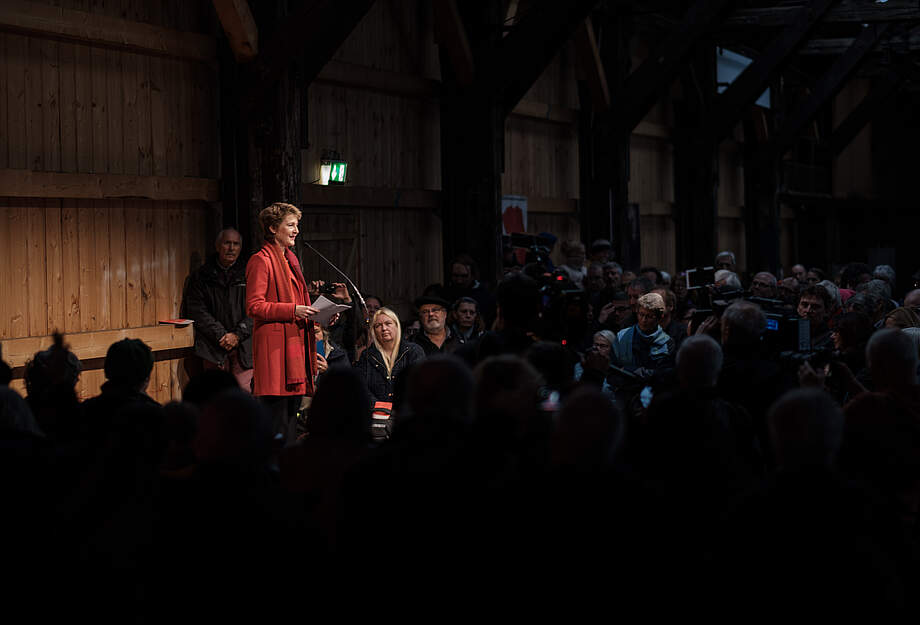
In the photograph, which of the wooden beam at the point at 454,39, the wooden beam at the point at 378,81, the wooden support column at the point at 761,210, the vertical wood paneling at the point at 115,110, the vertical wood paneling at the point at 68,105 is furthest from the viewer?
the wooden support column at the point at 761,210

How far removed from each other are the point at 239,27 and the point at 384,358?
2398 millimetres

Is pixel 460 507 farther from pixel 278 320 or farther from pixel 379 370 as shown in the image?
pixel 379 370

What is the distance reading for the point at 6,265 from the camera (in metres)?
6.06

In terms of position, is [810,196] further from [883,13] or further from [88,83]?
[88,83]

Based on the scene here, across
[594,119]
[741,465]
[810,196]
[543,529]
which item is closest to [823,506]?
[543,529]

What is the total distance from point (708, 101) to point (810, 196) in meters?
4.90

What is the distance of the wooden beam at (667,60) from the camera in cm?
1147

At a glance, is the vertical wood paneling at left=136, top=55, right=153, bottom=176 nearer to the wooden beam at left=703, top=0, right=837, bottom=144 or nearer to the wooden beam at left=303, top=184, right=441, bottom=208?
the wooden beam at left=303, top=184, right=441, bottom=208

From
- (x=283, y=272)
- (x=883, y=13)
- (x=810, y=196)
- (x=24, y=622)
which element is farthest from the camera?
(x=810, y=196)

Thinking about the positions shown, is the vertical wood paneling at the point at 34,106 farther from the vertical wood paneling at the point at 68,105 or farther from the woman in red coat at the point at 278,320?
the woman in red coat at the point at 278,320

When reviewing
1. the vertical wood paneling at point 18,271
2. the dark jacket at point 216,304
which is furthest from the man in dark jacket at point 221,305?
the vertical wood paneling at point 18,271

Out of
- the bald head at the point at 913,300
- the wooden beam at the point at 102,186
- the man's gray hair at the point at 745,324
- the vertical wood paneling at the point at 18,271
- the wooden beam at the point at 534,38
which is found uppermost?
the wooden beam at the point at 534,38

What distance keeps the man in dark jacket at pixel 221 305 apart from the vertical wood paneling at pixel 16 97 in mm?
1283

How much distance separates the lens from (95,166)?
6559 millimetres
